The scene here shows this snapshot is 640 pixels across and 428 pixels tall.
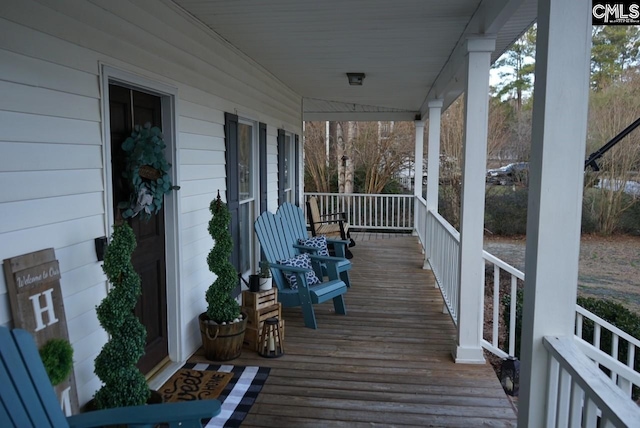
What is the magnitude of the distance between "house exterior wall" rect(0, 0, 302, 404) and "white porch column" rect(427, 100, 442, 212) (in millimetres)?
3996

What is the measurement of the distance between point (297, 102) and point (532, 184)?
21.2ft

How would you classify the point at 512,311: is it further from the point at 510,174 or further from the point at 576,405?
the point at 510,174

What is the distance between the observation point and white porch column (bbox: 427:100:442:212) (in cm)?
690

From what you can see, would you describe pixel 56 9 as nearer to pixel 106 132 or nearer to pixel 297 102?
pixel 106 132

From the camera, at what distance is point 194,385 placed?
3242 mm

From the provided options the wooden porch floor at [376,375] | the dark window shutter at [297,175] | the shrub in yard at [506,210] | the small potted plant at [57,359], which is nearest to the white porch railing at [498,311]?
the wooden porch floor at [376,375]

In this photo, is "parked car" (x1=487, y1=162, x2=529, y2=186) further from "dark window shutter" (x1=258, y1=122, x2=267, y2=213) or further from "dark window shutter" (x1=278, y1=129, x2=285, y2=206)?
"dark window shutter" (x1=258, y1=122, x2=267, y2=213)

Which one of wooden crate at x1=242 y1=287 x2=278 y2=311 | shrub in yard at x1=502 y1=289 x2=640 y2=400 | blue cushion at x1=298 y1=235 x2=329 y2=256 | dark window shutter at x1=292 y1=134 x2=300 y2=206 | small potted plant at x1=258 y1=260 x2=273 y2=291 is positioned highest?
dark window shutter at x1=292 y1=134 x2=300 y2=206

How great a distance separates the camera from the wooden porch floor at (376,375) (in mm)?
2898

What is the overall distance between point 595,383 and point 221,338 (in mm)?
2587

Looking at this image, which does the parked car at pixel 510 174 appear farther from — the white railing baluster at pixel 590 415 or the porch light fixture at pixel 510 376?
the white railing baluster at pixel 590 415

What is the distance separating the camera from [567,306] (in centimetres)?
193

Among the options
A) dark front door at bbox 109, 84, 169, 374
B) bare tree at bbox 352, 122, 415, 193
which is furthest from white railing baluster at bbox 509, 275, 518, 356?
bare tree at bbox 352, 122, 415, 193

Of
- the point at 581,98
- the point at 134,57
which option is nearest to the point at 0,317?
the point at 134,57
